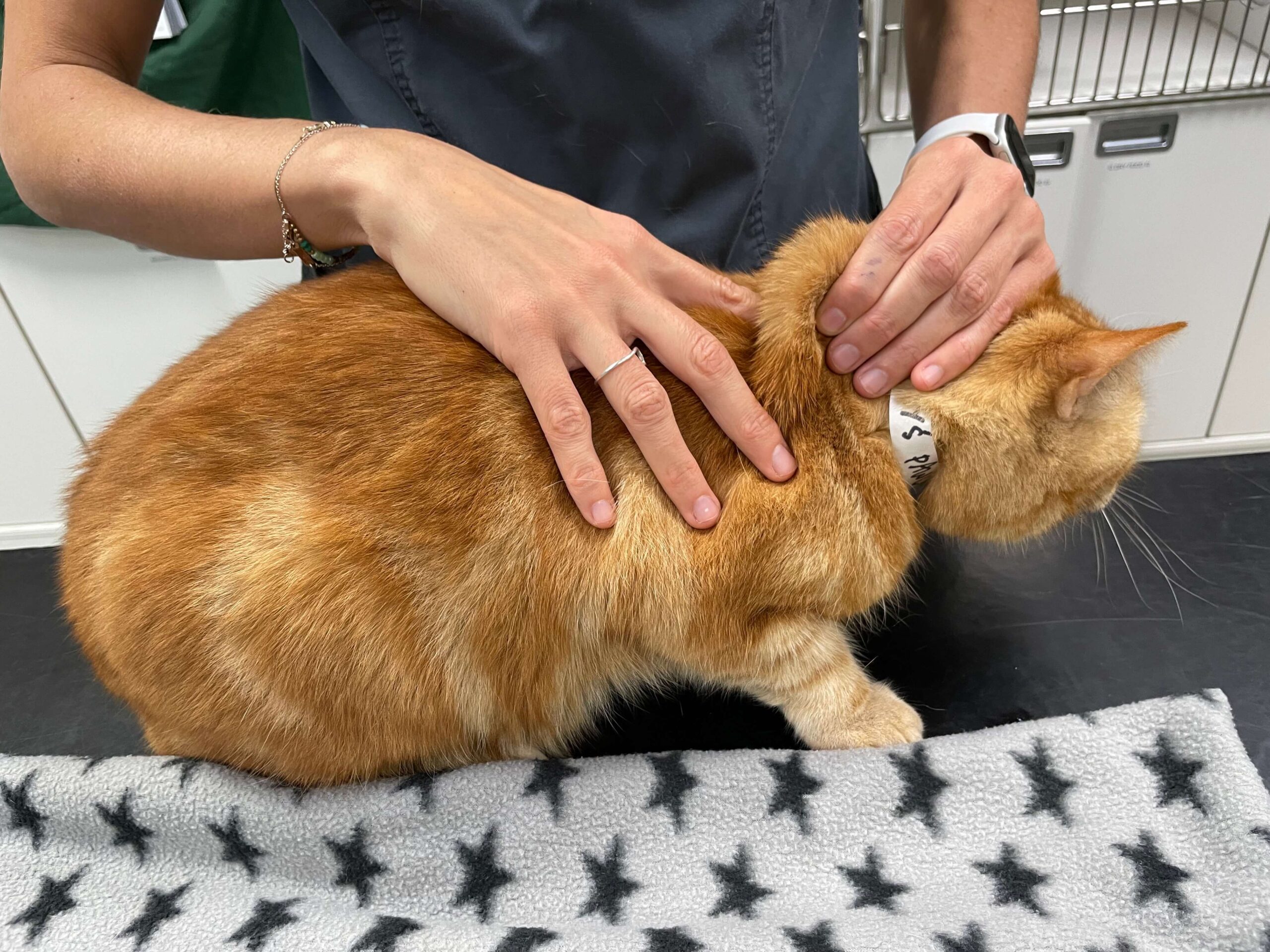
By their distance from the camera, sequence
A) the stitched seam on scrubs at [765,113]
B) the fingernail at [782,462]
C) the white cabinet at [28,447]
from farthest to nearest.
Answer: the white cabinet at [28,447], the stitched seam on scrubs at [765,113], the fingernail at [782,462]

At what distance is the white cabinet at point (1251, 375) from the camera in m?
1.50

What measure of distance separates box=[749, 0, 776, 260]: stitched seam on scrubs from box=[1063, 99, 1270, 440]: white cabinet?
717 mm

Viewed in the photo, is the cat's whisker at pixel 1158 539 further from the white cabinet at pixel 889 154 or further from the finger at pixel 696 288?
the white cabinet at pixel 889 154

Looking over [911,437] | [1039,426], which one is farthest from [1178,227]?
[911,437]

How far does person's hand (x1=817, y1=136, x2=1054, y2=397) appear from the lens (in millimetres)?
689

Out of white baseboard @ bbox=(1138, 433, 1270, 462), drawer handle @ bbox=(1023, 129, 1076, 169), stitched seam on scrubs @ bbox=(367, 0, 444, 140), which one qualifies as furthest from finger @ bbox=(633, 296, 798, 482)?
white baseboard @ bbox=(1138, 433, 1270, 462)

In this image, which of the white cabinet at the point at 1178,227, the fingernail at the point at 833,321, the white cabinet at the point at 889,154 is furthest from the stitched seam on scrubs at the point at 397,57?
the white cabinet at the point at 1178,227

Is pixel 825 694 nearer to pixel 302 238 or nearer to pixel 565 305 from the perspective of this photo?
pixel 565 305

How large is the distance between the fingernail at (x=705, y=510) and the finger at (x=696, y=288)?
177 millimetres

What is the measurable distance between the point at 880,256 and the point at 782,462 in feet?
0.63

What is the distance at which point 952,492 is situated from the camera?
764 millimetres

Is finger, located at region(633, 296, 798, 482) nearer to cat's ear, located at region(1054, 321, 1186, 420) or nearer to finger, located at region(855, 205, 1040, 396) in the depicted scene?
finger, located at region(855, 205, 1040, 396)

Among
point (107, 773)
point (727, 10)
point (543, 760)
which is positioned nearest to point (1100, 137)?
point (727, 10)

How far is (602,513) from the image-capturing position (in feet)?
2.19
